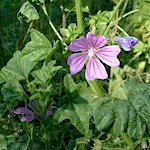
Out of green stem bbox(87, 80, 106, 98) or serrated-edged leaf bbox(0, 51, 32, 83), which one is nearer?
green stem bbox(87, 80, 106, 98)

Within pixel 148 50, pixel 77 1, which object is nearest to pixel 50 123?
pixel 77 1

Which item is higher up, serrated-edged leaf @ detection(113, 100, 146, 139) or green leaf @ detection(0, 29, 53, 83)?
green leaf @ detection(0, 29, 53, 83)

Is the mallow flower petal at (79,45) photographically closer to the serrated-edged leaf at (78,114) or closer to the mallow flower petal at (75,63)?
the mallow flower petal at (75,63)

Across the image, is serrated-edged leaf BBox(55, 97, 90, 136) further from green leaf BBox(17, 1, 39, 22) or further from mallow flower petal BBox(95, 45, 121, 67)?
green leaf BBox(17, 1, 39, 22)

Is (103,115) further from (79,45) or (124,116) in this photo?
(79,45)

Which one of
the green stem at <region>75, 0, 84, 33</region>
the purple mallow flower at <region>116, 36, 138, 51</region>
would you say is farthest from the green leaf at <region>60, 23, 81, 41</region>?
the purple mallow flower at <region>116, 36, 138, 51</region>

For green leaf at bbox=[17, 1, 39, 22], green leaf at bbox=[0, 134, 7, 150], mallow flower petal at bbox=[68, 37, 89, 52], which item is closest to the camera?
mallow flower petal at bbox=[68, 37, 89, 52]

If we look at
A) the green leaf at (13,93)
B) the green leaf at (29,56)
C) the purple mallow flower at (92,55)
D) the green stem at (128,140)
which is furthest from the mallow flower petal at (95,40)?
the green stem at (128,140)
